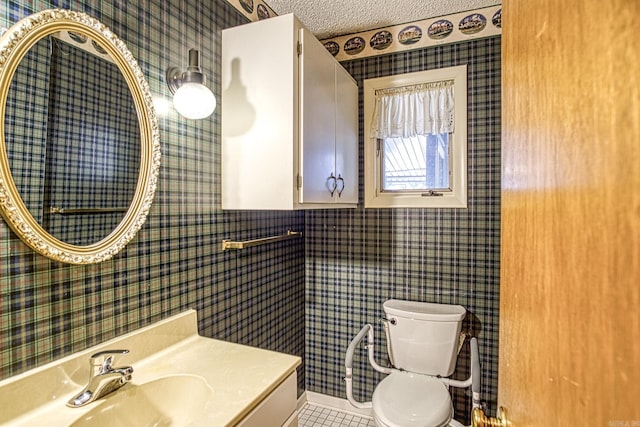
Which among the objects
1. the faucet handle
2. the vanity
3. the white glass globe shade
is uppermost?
the white glass globe shade

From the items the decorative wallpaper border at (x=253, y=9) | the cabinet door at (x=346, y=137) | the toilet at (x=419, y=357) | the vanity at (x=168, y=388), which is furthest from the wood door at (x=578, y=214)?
the decorative wallpaper border at (x=253, y=9)

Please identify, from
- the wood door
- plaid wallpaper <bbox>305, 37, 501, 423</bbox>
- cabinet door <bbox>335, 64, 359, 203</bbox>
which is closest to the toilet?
plaid wallpaper <bbox>305, 37, 501, 423</bbox>

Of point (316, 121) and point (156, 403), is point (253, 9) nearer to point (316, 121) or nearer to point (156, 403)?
Result: point (316, 121)

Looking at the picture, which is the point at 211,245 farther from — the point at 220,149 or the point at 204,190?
the point at 220,149

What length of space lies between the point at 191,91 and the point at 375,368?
1.85m

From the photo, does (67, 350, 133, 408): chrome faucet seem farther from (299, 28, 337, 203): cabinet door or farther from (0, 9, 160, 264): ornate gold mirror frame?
(299, 28, 337, 203): cabinet door

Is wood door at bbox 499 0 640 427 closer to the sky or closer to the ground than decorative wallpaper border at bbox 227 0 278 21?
closer to the ground

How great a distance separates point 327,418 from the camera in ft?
7.37

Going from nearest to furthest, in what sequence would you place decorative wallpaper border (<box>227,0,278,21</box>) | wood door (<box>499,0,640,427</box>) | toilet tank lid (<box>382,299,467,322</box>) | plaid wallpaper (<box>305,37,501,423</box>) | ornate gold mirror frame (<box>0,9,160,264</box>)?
wood door (<box>499,0,640,427</box>) → ornate gold mirror frame (<box>0,9,160,264</box>) → decorative wallpaper border (<box>227,0,278,21</box>) → toilet tank lid (<box>382,299,467,322</box>) → plaid wallpaper (<box>305,37,501,423</box>)

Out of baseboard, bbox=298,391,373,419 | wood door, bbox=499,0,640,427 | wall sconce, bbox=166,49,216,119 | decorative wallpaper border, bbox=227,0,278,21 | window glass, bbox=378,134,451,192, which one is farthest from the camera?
baseboard, bbox=298,391,373,419

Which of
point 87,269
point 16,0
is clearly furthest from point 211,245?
point 16,0

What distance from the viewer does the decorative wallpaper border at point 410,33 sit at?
192 cm

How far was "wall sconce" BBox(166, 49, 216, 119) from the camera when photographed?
1.23m

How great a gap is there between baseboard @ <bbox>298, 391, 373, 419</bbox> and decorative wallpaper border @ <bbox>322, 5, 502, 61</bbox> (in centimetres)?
234
